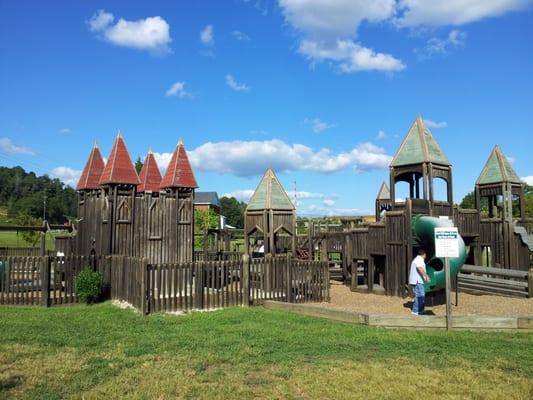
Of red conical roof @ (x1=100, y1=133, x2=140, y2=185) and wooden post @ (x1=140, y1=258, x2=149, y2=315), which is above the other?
red conical roof @ (x1=100, y1=133, x2=140, y2=185)

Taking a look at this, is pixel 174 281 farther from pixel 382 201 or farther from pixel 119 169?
pixel 382 201

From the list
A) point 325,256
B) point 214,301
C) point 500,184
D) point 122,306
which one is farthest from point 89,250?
point 500,184

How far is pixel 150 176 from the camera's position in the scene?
23.8 meters

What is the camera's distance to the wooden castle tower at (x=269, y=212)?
20734mm

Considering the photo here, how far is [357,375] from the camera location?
672 centimetres

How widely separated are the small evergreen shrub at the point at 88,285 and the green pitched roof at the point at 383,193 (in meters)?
22.0

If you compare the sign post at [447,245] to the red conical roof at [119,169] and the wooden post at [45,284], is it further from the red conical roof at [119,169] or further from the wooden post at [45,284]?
the red conical roof at [119,169]

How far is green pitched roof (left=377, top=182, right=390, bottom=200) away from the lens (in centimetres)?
3276

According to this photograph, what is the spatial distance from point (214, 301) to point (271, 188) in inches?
315

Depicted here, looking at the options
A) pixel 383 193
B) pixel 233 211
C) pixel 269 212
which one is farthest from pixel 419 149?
pixel 233 211

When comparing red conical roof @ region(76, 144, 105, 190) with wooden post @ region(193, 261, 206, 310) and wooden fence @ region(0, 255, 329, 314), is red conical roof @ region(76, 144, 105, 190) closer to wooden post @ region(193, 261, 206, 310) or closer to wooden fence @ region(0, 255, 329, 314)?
wooden fence @ region(0, 255, 329, 314)

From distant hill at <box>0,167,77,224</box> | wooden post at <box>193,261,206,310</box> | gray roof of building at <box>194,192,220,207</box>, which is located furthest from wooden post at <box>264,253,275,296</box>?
distant hill at <box>0,167,77,224</box>

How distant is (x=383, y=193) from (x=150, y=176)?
17.2 m

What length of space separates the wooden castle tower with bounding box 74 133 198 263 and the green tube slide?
361 inches
